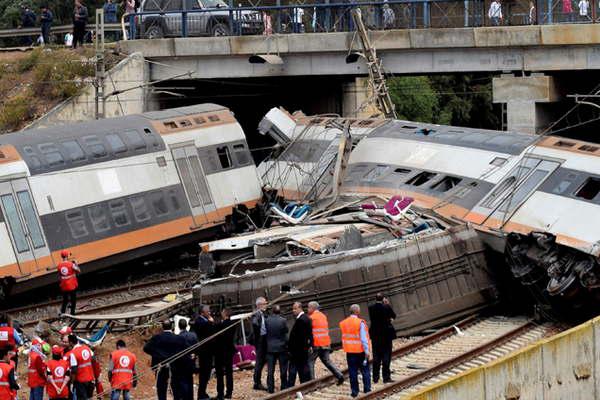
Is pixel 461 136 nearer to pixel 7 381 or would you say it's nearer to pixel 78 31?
pixel 7 381

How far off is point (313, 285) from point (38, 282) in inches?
282

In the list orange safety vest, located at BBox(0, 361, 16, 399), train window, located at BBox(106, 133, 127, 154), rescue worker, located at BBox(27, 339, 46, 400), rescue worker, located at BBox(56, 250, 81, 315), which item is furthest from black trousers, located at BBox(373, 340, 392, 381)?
train window, located at BBox(106, 133, 127, 154)

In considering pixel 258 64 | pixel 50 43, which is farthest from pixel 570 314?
pixel 50 43

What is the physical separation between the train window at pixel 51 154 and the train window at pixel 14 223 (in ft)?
5.62

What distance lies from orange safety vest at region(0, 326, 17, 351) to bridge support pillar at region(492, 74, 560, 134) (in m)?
23.0

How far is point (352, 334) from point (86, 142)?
1277 centimetres

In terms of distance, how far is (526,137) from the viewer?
99.6ft

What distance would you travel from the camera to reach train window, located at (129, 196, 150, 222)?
31.0m

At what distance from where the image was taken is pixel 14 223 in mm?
27688

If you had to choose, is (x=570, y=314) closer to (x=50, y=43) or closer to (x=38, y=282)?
(x=38, y=282)

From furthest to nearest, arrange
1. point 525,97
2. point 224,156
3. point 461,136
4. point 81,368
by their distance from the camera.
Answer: point 525,97 → point 224,156 → point 461,136 → point 81,368

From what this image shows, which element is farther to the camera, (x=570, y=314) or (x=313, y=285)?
(x=570, y=314)

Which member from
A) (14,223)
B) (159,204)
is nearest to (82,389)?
(14,223)

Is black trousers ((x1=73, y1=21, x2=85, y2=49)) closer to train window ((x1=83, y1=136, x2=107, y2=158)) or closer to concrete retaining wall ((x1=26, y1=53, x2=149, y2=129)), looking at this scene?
concrete retaining wall ((x1=26, y1=53, x2=149, y2=129))
